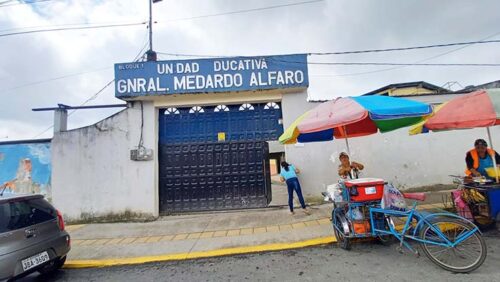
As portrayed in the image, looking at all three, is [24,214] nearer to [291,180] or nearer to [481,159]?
[291,180]

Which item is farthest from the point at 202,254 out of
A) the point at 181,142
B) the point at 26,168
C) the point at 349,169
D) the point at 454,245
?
the point at 26,168

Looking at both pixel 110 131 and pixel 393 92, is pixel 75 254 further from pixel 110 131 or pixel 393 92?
pixel 393 92

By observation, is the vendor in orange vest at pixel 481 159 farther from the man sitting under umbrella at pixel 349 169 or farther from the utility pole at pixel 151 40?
the utility pole at pixel 151 40

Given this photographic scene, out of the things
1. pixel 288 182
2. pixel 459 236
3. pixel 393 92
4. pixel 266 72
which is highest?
pixel 393 92

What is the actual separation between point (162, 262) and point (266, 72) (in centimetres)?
523

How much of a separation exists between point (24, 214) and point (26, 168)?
4779mm

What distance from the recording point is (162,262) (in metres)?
4.43

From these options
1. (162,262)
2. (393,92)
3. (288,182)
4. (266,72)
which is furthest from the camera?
(393,92)

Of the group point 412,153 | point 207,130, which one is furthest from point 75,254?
point 412,153

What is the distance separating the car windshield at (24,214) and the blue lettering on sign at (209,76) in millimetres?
3975

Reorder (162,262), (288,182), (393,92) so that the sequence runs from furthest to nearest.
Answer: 1. (393,92)
2. (288,182)
3. (162,262)

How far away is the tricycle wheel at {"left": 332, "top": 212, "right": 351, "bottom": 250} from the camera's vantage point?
13.5ft

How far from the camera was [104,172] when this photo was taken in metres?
→ 7.45

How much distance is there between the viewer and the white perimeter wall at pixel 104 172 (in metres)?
7.36
